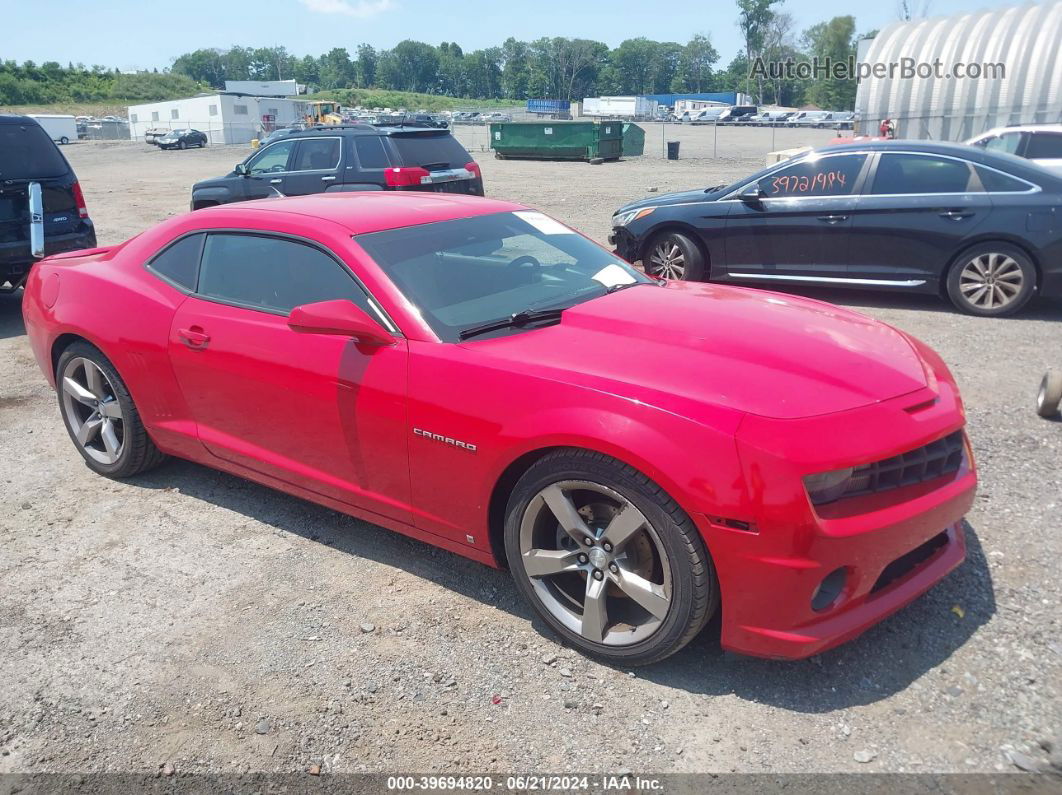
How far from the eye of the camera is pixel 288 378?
368 cm

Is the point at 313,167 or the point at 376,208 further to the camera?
the point at 313,167

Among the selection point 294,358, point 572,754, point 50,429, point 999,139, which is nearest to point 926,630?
point 572,754

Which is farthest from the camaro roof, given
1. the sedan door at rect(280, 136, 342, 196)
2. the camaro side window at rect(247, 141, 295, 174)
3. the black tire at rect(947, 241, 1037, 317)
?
the camaro side window at rect(247, 141, 295, 174)

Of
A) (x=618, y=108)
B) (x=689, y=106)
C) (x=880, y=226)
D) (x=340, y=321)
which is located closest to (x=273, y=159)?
(x=880, y=226)

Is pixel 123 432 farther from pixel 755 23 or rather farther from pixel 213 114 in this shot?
pixel 755 23

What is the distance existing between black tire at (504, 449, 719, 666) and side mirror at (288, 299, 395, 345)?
86 centimetres

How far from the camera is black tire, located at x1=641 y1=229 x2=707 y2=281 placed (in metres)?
8.86

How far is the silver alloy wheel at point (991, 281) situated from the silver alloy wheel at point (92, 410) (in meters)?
6.98

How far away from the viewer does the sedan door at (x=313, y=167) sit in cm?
1178

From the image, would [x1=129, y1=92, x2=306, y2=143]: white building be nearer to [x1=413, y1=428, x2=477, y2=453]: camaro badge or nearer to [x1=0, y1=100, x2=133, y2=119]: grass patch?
[x1=0, y1=100, x2=133, y2=119]: grass patch

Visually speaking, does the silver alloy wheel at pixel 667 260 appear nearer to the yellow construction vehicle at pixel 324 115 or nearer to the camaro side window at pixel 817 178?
the camaro side window at pixel 817 178

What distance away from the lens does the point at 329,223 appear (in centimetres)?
384

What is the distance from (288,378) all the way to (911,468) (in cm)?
246

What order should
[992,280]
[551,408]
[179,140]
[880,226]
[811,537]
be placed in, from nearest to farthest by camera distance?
[811,537] → [551,408] → [992,280] → [880,226] → [179,140]
